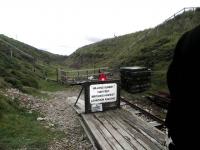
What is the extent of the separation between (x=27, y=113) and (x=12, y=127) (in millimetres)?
2103

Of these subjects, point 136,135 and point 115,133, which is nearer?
point 136,135

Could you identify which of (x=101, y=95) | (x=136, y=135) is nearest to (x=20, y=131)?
(x=101, y=95)

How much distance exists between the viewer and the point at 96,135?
22.6ft

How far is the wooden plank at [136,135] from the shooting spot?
602cm

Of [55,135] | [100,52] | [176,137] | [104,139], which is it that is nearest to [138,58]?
[55,135]

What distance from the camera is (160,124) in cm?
945

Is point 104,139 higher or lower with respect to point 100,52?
lower

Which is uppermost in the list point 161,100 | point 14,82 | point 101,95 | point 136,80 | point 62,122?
point 136,80

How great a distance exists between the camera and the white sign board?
9531mm

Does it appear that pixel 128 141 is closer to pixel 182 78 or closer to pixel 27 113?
pixel 182 78

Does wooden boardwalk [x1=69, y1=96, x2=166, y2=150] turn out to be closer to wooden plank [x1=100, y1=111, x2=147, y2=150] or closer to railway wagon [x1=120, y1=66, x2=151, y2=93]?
wooden plank [x1=100, y1=111, x2=147, y2=150]

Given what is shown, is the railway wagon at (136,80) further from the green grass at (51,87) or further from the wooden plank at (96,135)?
the wooden plank at (96,135)

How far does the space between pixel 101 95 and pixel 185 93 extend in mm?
7911

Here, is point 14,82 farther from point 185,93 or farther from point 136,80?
point 185,93
